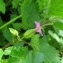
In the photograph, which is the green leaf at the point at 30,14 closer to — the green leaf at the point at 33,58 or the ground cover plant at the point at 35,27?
the ground cover plant at the point at 35,27

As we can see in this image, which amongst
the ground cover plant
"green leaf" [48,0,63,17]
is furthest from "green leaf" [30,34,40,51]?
"green leaf" [48,0,63,17]

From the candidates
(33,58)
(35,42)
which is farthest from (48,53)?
(33,58)

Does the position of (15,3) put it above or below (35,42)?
above

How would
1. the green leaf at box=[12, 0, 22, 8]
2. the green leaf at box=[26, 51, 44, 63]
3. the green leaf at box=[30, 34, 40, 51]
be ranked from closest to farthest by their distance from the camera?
the green leaf at box=[26, 51, 44, 63] < the green leaf at box=[30, 34, 40, 51] < the green leaf at box=[12, 0, 22, 8]

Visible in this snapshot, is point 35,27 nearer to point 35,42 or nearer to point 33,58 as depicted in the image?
point 35,42

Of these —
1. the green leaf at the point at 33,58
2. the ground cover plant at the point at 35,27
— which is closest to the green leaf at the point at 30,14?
the ground cover plant at the point at 35,27

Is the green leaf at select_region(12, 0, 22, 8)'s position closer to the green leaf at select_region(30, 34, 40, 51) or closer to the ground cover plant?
the ground cover plant
